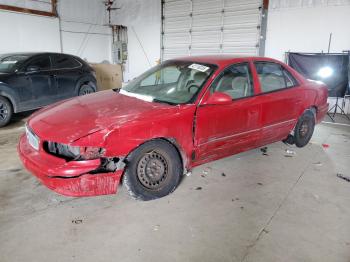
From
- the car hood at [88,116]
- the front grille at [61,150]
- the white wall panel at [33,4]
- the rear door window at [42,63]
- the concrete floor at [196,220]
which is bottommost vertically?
the concrete floor at [196,220]

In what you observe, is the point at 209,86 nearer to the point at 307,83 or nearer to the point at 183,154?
the point at 183,154

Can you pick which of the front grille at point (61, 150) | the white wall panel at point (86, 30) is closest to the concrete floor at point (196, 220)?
the front grille at point (61, 150)

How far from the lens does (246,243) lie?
2.17m

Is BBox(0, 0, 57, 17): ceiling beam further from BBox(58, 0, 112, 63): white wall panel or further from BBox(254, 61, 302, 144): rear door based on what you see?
BBox(254, 61, 302, 144): rear door

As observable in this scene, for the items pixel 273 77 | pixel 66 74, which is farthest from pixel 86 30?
pixel 273 77

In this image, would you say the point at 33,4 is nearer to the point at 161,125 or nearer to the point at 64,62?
the point at 64,62

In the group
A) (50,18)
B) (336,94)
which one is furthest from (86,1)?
(336,94)

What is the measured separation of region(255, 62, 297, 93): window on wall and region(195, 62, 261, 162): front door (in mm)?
226

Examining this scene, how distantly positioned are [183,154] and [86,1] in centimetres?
1056

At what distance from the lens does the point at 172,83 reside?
3383 millimetres

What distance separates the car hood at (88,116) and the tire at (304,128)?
2348 mm

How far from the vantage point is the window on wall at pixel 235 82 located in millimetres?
3068

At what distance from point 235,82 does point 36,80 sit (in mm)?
4350

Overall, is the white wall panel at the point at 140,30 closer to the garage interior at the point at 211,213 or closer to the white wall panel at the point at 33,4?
the white wall panel at the point at 33,4
